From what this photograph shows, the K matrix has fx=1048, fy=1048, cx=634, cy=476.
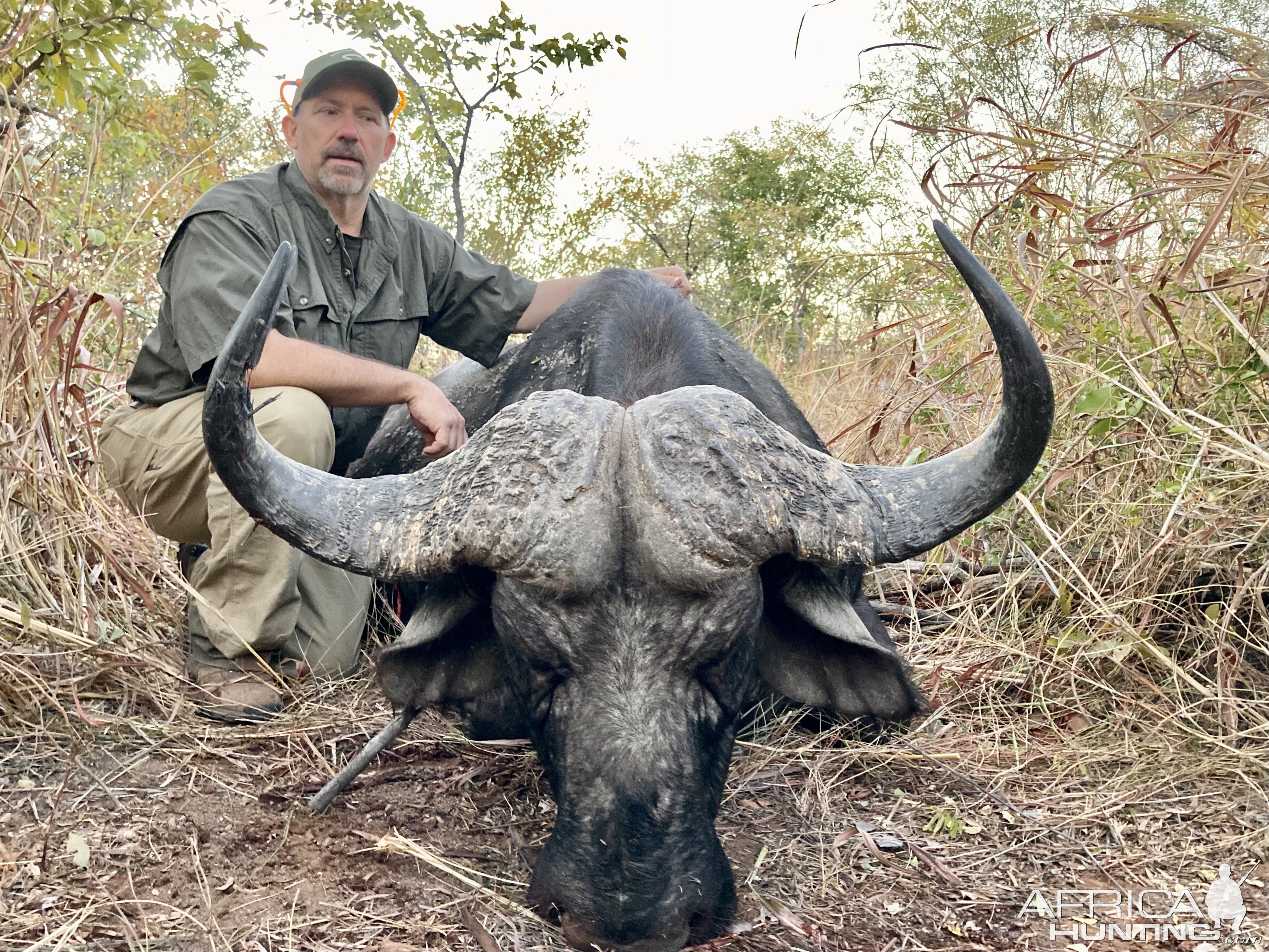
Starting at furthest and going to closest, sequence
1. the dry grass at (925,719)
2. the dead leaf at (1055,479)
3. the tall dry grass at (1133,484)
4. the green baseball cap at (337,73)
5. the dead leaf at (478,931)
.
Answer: the green baseball cap at (337,73)
the dead leaf at (1055,479)
the tall dry grass at (1133,484)
the dry grass at (925,719)
the dead leaf at (478,931)

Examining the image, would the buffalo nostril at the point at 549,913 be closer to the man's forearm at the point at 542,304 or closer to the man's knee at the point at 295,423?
the man's knee at the point at 295,423

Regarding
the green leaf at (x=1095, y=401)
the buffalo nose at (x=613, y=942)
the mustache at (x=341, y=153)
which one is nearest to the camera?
the buffalo nose at (x=613, y=942)

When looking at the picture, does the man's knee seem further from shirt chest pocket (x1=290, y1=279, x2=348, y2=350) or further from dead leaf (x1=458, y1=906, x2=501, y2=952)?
dead leaf (x1=458, y1=906, x2=501, y2=952)

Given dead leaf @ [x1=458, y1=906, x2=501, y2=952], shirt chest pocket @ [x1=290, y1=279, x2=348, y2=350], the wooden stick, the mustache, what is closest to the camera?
dead leaf @ [x1=458, y1=906, x2=501, y2=952]

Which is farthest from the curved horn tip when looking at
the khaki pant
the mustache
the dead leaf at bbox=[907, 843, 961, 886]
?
the mustache

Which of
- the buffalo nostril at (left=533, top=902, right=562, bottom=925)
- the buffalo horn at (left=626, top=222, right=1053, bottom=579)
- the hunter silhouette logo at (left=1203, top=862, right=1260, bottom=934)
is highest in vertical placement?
the buffalo horn at (left=626, top=222, right=1053, bottom=579)

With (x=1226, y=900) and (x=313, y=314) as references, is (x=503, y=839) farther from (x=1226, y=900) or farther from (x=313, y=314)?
(x=313, y=314)

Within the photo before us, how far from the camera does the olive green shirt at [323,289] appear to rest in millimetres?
3854

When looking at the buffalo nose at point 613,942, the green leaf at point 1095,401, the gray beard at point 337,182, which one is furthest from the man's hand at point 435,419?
the green leaf at point 1095,401

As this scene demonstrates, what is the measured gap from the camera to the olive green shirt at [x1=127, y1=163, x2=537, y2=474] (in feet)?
12.6

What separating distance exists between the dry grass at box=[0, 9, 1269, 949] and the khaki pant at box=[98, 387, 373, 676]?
16cm

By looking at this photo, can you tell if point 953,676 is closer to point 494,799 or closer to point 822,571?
point 822,571

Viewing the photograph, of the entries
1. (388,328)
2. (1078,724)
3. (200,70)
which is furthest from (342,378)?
(1078,724)

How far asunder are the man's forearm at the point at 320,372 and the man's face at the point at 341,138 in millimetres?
1036
